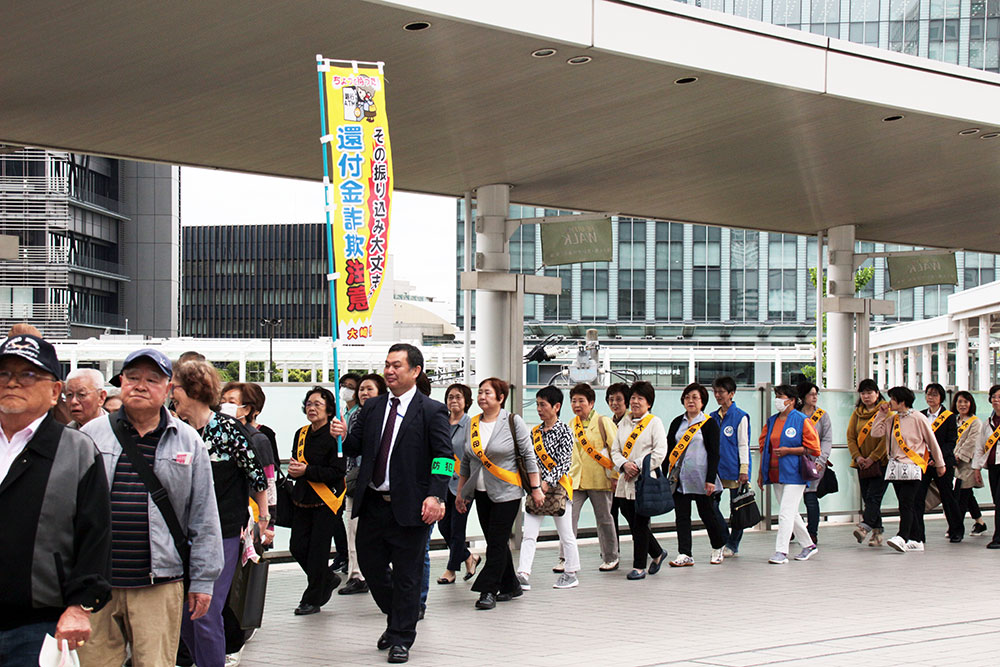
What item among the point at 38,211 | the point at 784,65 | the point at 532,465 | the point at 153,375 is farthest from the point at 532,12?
the point at 38,211

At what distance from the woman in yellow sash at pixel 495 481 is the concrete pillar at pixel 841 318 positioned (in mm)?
8576

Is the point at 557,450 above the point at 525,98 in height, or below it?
below

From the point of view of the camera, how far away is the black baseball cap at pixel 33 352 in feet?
13.4

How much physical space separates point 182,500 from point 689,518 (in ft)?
26.1

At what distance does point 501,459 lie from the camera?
990cm

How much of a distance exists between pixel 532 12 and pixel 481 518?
4.09 meters

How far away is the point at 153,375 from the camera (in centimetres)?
491

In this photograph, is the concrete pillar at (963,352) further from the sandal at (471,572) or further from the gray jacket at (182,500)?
the gray jacket at (182,500)

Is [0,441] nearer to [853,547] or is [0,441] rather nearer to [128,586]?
[128,586]

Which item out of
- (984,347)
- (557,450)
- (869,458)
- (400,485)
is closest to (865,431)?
(869,458)

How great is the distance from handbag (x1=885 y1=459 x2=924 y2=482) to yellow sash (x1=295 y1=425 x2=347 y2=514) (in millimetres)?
6641

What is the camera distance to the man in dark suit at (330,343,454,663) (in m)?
7.75

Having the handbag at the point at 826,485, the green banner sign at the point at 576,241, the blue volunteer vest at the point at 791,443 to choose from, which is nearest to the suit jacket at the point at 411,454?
the blue volunteer vest at the point at 791,443

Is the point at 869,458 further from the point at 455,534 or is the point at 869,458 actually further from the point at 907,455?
the point at 455,534
